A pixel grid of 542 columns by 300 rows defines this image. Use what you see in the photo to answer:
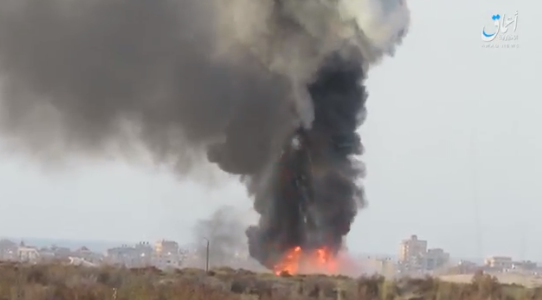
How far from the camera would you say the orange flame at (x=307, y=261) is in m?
47.4

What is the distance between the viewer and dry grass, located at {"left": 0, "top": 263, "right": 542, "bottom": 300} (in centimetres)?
2251

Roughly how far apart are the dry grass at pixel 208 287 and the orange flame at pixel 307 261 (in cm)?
1603

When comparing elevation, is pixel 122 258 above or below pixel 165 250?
below

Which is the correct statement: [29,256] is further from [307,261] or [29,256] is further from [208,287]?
[208,287]

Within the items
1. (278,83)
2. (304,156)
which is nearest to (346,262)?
(304,156)

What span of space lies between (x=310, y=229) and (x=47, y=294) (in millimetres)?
29002

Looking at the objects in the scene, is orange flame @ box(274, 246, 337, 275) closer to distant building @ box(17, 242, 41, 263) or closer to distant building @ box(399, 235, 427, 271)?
distant building @ box(17, 242, 41, 263)

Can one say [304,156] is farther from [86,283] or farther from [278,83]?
[86,283]

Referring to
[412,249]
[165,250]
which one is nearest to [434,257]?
[412,249]

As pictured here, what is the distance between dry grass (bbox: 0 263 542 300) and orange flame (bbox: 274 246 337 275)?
1603 cm

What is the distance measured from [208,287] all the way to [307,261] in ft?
74.6

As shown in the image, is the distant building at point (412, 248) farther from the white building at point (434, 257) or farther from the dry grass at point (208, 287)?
the dry grass at point (208, 287)

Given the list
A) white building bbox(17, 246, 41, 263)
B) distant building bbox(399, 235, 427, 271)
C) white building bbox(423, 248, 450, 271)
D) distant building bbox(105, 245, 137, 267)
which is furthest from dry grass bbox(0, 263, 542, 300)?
distant building bbox(399, 235, 427, 271)

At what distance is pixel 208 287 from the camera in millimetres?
25922
